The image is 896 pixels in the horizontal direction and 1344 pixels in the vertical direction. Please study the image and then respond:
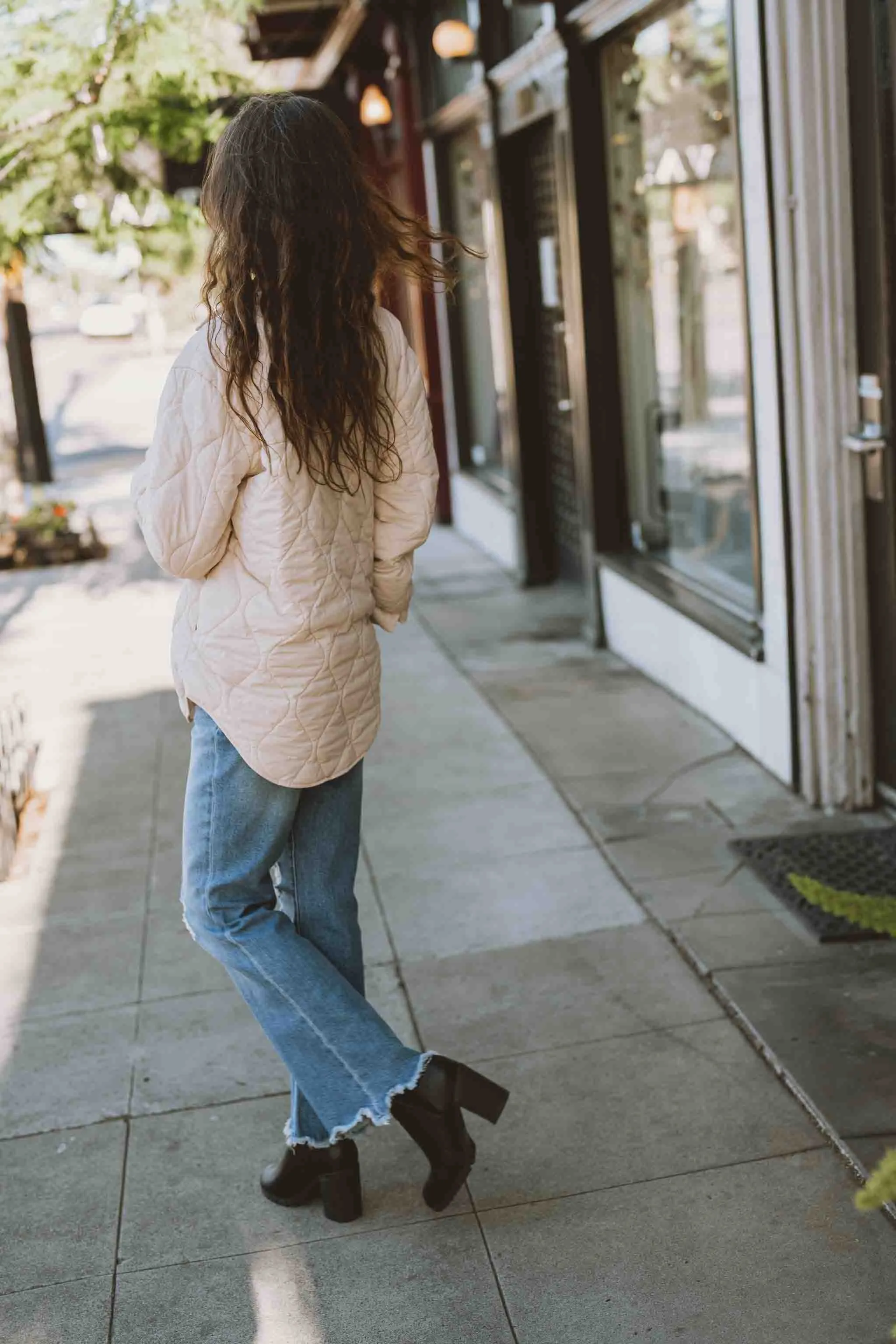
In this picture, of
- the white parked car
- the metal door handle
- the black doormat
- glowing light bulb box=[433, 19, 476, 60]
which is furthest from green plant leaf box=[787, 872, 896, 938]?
the white parked car

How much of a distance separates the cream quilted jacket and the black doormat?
161 centimetres

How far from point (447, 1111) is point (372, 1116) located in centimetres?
13

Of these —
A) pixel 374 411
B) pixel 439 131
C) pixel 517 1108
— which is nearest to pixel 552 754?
pixel 517 1108

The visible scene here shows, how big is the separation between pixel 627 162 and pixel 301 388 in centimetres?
443

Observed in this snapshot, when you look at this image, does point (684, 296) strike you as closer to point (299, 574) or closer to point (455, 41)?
point (455, 41)

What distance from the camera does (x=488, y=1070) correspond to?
3078mm

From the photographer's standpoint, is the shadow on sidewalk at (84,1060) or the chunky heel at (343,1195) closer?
the shadow on sidewalk at (84,1060)

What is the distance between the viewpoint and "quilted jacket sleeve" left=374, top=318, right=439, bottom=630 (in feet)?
7.84

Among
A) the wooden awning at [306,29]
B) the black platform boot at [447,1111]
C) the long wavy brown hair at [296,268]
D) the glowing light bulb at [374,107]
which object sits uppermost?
the wooden awning at [306,29]

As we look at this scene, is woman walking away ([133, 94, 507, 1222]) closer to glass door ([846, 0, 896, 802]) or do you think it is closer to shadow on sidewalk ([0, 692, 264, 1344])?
shadow on sidewalk ([0, 692, 264, 1344])

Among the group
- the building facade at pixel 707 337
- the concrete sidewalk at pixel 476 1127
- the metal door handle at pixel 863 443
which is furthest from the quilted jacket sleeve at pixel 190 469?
the metal door handle at pixel 863 443

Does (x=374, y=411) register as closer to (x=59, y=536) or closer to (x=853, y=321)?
(x=853, y=321)

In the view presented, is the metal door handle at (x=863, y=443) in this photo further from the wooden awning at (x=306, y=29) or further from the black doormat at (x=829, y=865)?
the wooden awning at (x=306, y=29)

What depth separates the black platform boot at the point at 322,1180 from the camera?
2.59 m
